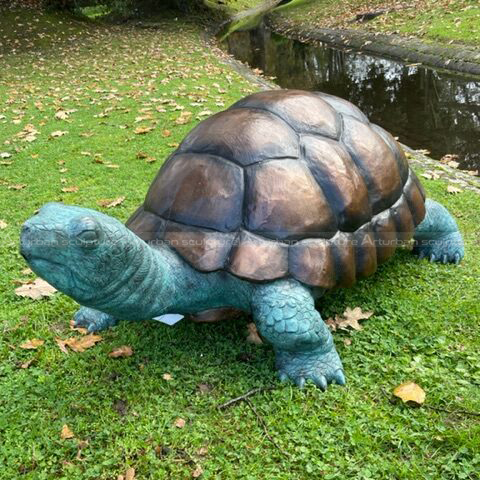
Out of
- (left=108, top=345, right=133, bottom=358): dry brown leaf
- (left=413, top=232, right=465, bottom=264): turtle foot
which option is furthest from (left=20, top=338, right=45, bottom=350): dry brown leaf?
(left=413, top=232, right=465, bottom=264): turtle foot

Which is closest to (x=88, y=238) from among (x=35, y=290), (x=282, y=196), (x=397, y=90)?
(x=282, y=196)

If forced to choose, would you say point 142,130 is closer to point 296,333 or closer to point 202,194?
point 202,194

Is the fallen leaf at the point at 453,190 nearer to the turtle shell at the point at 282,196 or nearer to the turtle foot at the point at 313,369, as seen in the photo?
the turtle shell at the point at 282,196

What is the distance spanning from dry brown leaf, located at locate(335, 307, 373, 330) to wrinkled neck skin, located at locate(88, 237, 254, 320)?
781 mm

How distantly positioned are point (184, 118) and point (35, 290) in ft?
15.4

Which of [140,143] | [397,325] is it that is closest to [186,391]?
[397,325]

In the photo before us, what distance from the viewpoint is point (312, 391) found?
9.28ft

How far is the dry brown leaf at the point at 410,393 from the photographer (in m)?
2.72

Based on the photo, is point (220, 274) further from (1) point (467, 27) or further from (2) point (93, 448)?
(1) point (467, 27)

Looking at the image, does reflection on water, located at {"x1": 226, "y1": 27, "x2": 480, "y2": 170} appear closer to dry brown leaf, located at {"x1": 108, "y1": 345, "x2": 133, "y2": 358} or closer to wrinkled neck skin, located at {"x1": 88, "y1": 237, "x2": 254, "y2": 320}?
wrinkled neck skin, located at {"x1": 88, "y1": 237, "x2": 254, "y2": 320}

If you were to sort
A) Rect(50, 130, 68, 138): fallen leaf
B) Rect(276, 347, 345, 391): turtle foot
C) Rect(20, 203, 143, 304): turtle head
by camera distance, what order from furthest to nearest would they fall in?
1. Rect(50, 130, 68, 138): fallen leaf
2. Rect(276, 347, 345, 391): turtle foot
3. Rect(20, 203, 143, 304): turtle head

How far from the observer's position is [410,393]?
2758mm

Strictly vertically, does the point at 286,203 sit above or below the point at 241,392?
above

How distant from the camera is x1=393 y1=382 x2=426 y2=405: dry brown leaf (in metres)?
2.72
